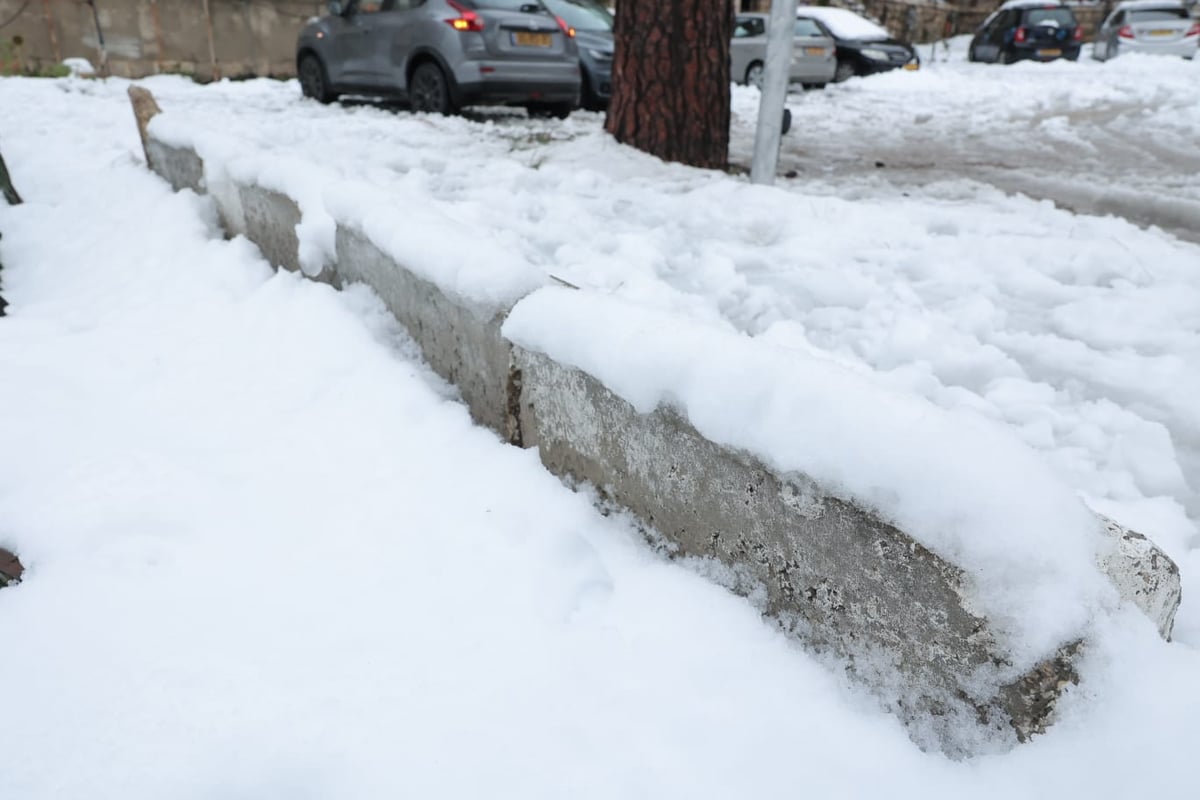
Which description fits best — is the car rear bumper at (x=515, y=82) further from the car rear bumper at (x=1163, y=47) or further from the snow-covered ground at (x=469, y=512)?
the car rear bumper at (x=1163, y=47)

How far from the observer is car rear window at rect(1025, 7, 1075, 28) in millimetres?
15906

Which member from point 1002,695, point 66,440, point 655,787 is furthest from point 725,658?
point 66,440

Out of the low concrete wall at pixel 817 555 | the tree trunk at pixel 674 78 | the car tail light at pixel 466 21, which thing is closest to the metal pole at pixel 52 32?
the car tail light at pixel 466 21

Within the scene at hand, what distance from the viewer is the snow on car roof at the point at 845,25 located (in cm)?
1384

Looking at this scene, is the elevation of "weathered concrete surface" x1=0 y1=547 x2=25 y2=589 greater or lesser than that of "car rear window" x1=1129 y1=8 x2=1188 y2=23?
lesser

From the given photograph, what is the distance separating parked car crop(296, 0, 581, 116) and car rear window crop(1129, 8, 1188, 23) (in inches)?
526

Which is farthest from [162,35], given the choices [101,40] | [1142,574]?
[1142,574]

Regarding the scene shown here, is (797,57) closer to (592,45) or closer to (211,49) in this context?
(592,45)

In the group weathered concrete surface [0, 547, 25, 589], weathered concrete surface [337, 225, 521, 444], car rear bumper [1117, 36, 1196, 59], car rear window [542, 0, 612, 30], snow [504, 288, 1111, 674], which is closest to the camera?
snow [504, 288, 1111, 674]

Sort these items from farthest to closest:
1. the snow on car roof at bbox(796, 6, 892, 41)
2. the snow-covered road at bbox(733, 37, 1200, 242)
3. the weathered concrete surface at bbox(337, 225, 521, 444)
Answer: the snow on car roof at bbox(796, 6, 892, 41), the snow-covered road at bbox(733, 37, 1200, 242), the weathered concrete surface at bbox(337, 225, 521, 444)

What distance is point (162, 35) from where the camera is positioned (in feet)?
40.5

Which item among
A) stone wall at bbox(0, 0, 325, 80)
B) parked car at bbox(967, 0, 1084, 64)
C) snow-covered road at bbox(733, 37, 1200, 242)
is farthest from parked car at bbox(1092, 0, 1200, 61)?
stone wall at bbox(0, 0, 325, 80)

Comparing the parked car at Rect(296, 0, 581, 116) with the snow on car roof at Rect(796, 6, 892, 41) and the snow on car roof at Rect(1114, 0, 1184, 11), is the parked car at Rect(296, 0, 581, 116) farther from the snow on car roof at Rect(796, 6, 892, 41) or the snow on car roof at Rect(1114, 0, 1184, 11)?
the snow on car roof at Rect(1114, 0, 1184, 11)

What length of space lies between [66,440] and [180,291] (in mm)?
1336
